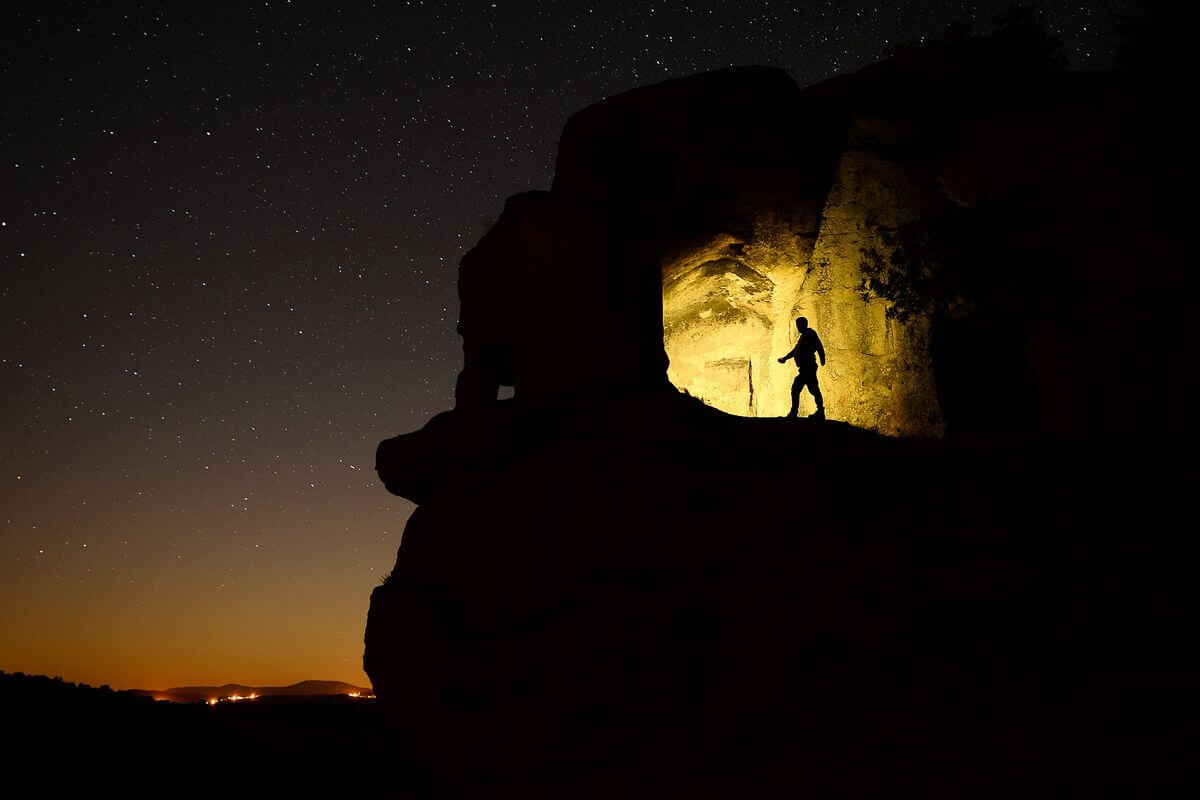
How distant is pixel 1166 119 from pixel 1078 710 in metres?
11.7

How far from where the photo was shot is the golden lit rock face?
15055 mm

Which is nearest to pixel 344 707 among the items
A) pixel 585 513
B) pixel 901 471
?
pixel 585 513

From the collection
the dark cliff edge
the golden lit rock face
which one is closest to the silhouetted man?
the dark cliff edge

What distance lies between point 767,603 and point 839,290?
32.7 ft

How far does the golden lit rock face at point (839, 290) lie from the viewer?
1505cm

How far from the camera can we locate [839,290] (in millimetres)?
15758

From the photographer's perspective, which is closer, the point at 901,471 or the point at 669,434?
the point at 901,471

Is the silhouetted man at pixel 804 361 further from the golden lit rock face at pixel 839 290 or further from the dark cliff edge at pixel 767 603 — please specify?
the golden lit rock face at pixel 839 290

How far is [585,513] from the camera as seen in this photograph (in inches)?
357

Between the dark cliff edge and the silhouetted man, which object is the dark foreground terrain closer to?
the dark cliff edge

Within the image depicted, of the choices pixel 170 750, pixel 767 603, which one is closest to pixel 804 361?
pixel 767 603

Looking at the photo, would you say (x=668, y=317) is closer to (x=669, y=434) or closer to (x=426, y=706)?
(x=669, y=434)

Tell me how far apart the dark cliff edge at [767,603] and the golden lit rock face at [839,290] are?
2.80 m

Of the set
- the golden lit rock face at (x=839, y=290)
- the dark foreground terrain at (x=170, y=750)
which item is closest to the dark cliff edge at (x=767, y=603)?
the golden lit rock face at (x=839, y=290)
